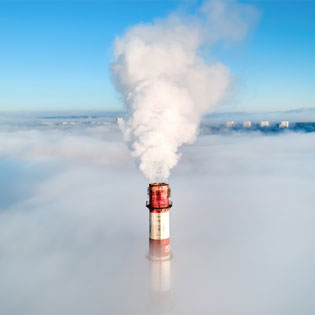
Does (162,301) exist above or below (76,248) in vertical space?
above

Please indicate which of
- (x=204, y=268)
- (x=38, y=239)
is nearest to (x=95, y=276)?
(x=204, y=268)

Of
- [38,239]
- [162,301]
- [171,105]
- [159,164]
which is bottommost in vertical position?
[38,239]

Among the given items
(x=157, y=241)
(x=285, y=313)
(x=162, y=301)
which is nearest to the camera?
(x=157, y=241)

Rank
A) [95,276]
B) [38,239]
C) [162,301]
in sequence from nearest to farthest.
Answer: [162,301]
[95,276]
[38,239]

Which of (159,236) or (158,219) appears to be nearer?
(158,219)

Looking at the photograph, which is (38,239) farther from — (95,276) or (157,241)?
(157,241)

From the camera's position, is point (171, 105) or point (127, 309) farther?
point (127, 309)

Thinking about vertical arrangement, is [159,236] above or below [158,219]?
below
